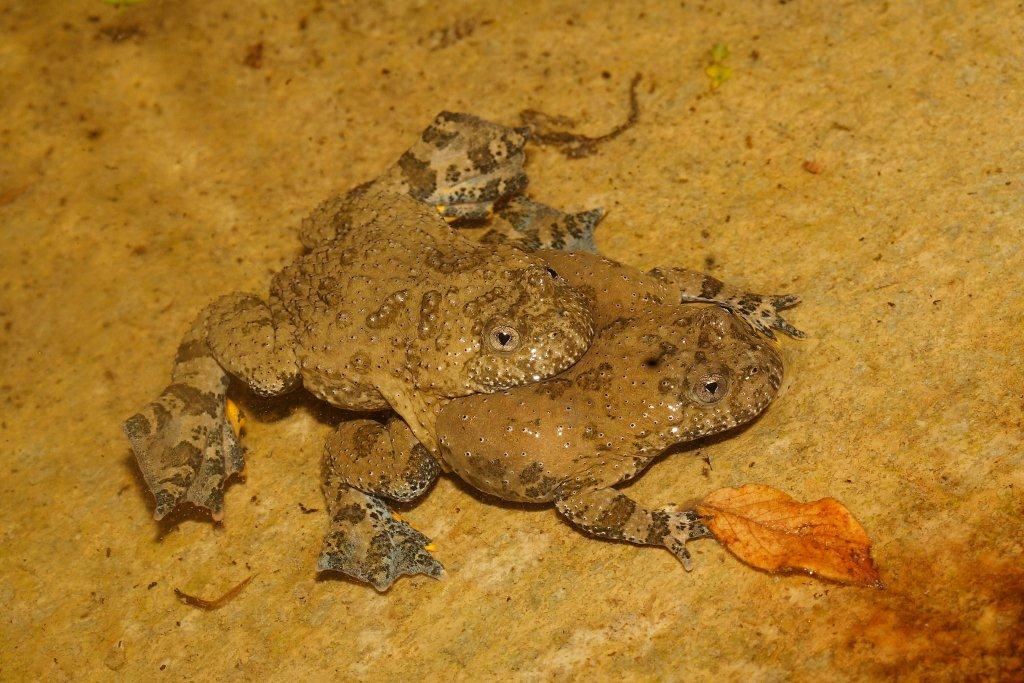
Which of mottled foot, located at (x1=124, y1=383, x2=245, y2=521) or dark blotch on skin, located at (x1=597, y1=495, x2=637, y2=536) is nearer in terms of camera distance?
dark blotch on skin, located at (x1=597, y1=495, x2=637, y2=536)

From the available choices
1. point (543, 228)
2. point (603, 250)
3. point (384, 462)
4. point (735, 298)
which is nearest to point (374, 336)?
point (384, 462)

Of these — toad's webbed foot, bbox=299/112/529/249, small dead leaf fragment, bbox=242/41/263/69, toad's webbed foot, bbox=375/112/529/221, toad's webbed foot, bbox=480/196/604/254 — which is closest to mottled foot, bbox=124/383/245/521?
toad's webbed foot, bbox=299/112/529/249

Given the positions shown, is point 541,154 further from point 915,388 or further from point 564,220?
point 915,388

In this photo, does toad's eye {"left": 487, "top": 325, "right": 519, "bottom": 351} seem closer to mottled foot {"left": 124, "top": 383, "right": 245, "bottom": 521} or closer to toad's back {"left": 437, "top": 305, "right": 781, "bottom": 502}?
toad's back {"left": 437, "top": 305, "right": 781, "bottom": 502}

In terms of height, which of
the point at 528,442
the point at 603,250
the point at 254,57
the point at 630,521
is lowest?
the point at 630,521

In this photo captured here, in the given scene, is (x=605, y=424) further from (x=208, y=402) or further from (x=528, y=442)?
(x=208, y=402)

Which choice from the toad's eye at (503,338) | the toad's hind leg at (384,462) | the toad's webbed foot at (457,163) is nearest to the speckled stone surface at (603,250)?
the toad's hind leg at (384,462)

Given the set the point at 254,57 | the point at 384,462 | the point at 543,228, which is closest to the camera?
the point at 384,462

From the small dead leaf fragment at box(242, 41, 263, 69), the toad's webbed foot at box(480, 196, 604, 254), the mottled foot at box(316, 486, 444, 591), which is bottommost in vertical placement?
the mottled foot at box(316, 486, 444, 591)
